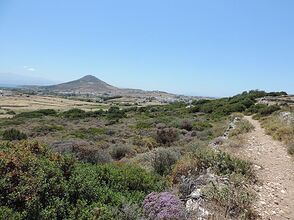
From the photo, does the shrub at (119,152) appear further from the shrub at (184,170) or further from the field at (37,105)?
the field at (37,105)

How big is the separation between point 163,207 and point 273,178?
11.9 feet

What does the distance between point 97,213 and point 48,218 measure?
80 cm

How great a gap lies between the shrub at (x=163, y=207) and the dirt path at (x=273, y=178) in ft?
4.86

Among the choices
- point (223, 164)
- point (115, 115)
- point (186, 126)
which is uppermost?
point (223, 164)

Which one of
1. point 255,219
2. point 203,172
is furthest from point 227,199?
point 203,172

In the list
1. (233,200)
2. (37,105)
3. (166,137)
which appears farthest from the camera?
(37,105)

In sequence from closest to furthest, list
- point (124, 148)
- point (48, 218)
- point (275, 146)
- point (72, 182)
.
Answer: point (48, 218) < point (72, 182) < point (275, 146) < point (124, 148)

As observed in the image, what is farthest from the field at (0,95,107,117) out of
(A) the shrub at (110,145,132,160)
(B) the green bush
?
(B) the green bush

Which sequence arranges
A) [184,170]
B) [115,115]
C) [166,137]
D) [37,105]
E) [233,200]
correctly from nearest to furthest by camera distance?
[233,200] < [184,170] < [166,137] < [115,115] < [37,105]

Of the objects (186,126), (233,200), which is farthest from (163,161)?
A: (186,126)

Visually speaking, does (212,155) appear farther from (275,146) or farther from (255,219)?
(275,146)

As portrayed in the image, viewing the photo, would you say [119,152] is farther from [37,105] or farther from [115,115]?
[37,105]

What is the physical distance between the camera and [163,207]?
571 centimetres

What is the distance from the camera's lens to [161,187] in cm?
786
